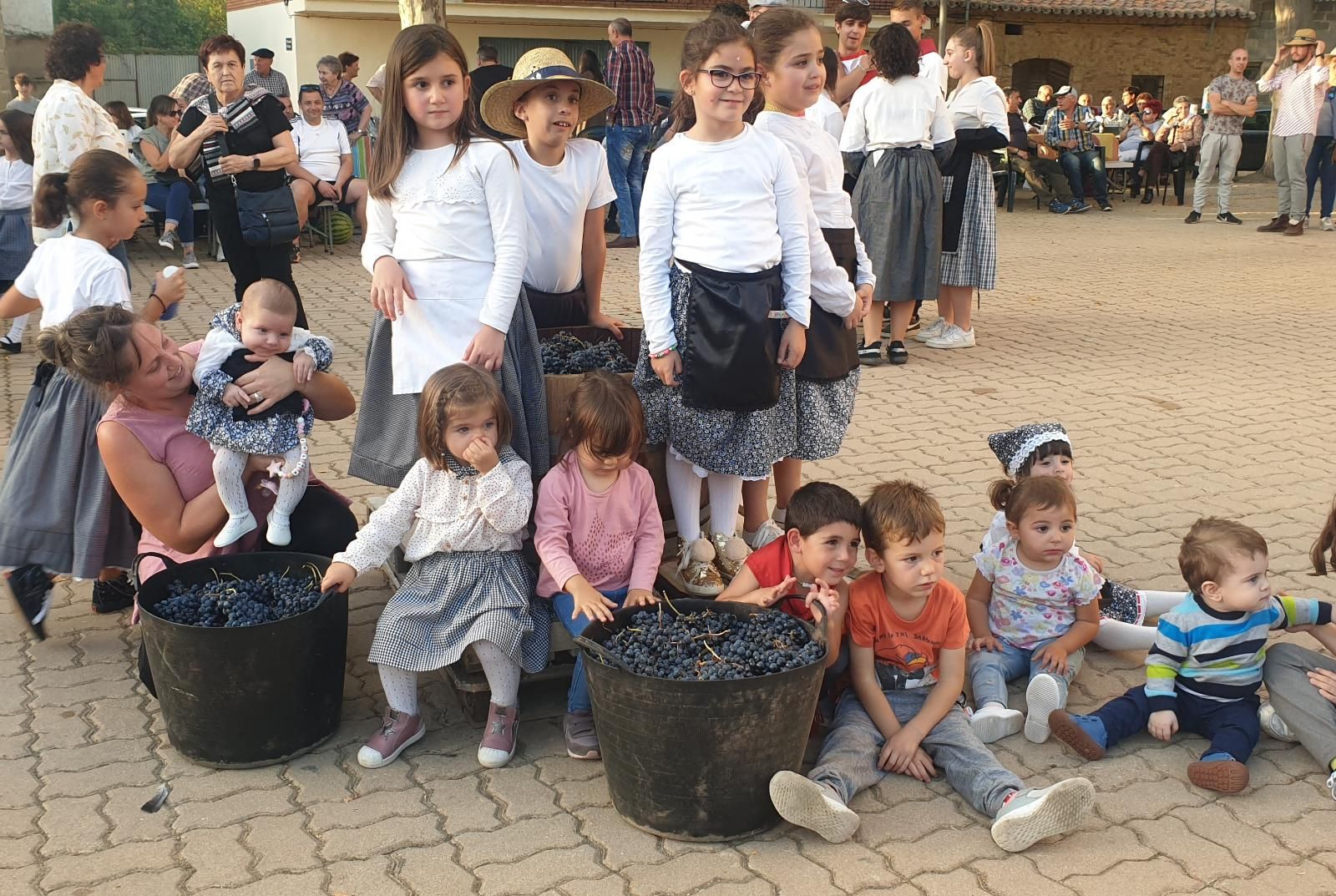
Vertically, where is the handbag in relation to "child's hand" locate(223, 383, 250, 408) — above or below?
above

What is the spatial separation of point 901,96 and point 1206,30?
21.8 metres

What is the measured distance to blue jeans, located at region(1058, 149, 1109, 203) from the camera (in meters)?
16.9

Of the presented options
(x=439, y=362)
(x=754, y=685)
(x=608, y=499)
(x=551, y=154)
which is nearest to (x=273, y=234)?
(x=551, y=154)

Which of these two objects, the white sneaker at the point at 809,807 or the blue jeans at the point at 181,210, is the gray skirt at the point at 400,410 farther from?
the blue jeans at the point at 181,210

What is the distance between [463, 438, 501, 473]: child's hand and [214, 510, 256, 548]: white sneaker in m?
0.81

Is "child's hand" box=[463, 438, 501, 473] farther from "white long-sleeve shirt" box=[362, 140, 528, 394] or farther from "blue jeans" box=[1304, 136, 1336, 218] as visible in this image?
"blue jeans" box=[1304, 136, 1336, 218]

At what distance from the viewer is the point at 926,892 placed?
2766 millimetres

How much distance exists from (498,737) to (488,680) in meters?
0.15

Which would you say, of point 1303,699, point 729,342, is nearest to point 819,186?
point 729,342

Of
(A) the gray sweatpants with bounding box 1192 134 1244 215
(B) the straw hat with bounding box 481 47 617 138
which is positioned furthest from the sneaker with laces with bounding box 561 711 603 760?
(A) the gray sweatpants with bounding box 1192 134 1244 215

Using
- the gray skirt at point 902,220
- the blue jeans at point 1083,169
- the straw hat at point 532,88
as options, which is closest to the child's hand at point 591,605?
the straw hat at point 532,88

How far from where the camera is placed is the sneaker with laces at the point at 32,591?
12.6 feet

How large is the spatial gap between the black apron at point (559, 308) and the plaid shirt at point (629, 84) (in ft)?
28.6

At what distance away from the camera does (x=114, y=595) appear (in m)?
4.23
